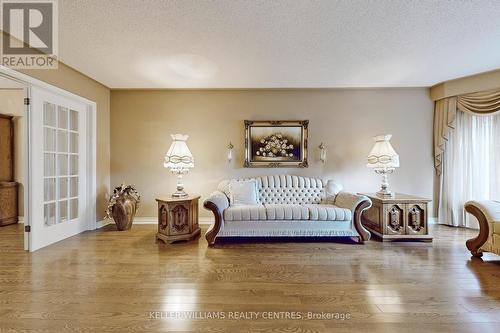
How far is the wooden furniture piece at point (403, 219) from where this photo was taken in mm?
3420

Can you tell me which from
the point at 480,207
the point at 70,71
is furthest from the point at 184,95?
the point at 480,207

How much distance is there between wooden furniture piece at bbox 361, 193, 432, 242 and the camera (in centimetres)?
342

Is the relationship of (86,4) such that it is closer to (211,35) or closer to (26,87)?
(211,35)

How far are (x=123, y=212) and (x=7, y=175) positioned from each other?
8.24 feet

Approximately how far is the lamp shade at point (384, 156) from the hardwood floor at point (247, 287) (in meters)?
1.21

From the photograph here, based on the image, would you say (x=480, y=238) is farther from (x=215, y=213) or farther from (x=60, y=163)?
(x=60, y=163)

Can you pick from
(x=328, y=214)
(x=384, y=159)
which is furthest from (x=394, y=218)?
(x=328, y=214)

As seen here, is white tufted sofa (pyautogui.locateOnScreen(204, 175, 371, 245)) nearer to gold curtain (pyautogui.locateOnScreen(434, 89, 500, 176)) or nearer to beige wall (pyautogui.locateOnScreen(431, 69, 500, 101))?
gold curtain (pyautogui.locateOnScreen(434, 89, 500, 176))

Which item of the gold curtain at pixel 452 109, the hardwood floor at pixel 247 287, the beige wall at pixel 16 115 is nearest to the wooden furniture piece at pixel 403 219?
the hardwood floor at pixel 247 287

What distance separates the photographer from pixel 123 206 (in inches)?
156

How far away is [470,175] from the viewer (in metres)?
4.03

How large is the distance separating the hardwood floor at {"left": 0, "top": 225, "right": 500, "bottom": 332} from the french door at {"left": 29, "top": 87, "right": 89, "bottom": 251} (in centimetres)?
→ 40

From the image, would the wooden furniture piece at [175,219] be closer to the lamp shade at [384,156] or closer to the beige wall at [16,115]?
the lamp shade at [384,156]

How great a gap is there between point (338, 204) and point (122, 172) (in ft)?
12.9
